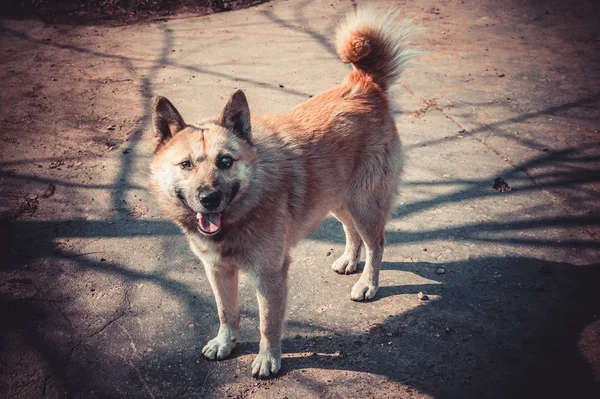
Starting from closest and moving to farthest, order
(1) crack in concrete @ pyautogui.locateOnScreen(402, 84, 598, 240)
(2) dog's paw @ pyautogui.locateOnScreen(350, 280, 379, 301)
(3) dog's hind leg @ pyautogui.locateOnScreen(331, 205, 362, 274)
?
(2) dog's paw @ pyautogui.locateOnScreen(350, 280, 379, 301)
(3) dog's hind leg @ pyautogui.locateOnScreen(331, 205, 362, 274)
(1) crack in concrete @ pyautogui.locateOnScreen(402, 84, 598, 240)

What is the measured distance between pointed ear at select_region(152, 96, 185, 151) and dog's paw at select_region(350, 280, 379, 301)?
5.62ft

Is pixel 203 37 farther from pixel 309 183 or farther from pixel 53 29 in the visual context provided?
pixel 309 183

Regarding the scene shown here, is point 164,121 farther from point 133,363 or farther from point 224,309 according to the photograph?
point 133,363

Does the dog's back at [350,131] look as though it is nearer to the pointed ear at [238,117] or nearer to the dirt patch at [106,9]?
the pointed ear at [238,117]

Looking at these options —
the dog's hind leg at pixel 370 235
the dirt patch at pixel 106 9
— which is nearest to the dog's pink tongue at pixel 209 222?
the dog's hind leg at pixel 370 235

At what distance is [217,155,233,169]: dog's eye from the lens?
244 cm

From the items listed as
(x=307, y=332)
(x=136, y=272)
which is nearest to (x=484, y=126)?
(x=307, y=332)

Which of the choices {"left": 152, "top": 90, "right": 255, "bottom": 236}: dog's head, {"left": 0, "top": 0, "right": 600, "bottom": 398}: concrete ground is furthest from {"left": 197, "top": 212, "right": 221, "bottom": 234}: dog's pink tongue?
{"left": 0, "top": 0, "right": 600, "bottom": 398}: concrete ground

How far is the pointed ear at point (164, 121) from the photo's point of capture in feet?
8.12

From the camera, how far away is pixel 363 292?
10.7 ft

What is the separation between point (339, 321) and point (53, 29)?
25.0 ft

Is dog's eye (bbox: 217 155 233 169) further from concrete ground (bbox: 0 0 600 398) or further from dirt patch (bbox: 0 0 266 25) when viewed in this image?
dirt patch (bbox: 0 0 266 25)

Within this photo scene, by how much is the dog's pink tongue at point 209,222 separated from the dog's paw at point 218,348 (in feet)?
2.76

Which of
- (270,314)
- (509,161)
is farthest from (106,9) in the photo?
(270,314)
